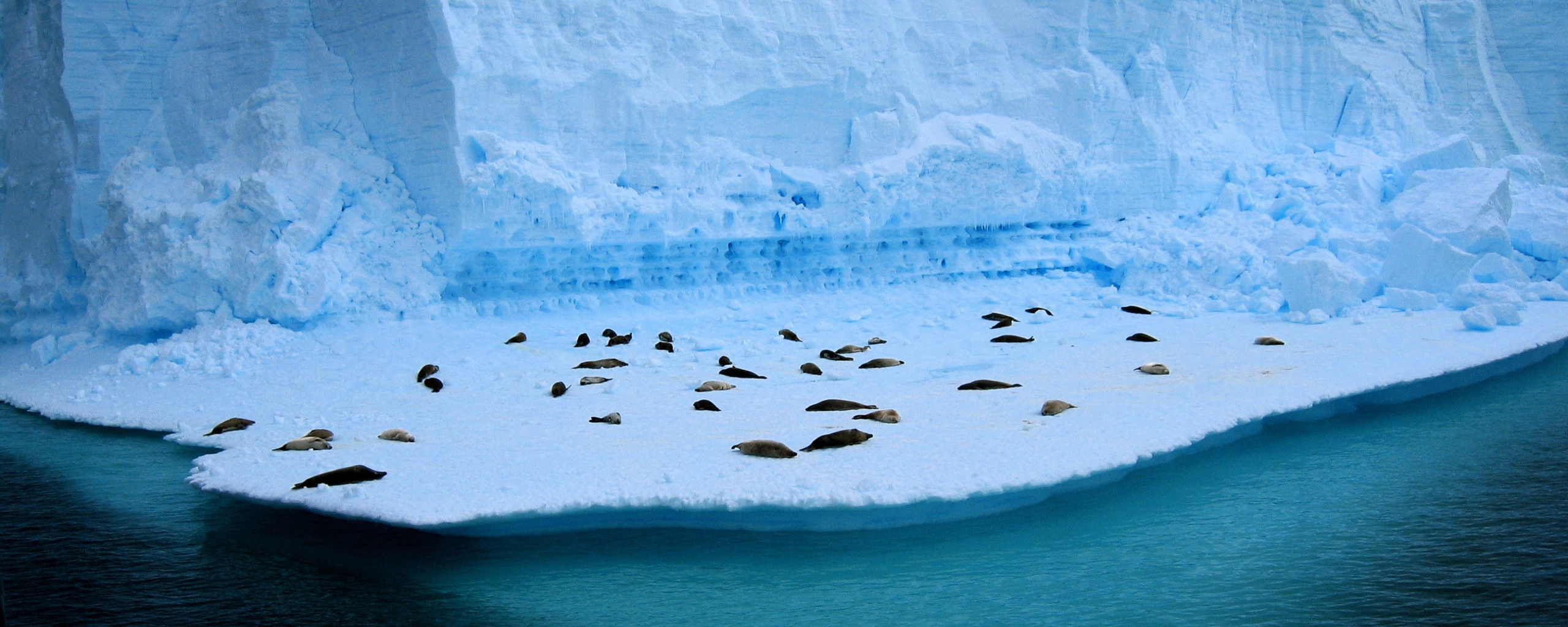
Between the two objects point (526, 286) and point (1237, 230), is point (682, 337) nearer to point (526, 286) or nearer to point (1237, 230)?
point (526, 286)

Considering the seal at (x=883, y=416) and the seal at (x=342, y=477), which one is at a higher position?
the seal at (x=883, y=416)

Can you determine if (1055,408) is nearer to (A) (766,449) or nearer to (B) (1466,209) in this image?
(A) (766,449)

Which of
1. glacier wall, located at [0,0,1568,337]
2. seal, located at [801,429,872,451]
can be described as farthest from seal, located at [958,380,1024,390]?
glacier wall, located at [0,0,1568,337]

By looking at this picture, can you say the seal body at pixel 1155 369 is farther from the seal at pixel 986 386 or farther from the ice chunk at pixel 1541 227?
the ice chunk at pixel 1541 227

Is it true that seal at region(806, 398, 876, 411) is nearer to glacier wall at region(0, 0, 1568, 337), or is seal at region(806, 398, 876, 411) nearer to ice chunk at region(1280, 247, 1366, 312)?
glacier wall at region(0, 0, 1568, 337)

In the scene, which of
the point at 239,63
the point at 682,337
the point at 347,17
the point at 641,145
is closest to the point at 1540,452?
the point at 682,337

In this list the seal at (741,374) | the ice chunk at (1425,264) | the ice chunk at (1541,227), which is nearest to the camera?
the seal at (741,374)

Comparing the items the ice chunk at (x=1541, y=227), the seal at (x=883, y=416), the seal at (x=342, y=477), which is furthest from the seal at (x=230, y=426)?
the ice chunk at (x=1541, y=227)
